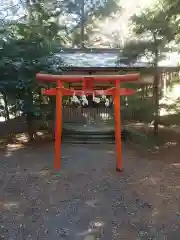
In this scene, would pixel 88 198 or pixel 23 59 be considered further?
pixel 23 59

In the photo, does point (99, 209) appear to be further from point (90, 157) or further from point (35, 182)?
point (90, 157)

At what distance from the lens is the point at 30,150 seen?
10945 millimetres

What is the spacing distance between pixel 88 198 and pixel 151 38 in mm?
5997

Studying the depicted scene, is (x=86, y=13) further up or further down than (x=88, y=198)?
further up

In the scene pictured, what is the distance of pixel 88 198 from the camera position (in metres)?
6.52

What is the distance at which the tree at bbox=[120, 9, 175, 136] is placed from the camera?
9.57 meters

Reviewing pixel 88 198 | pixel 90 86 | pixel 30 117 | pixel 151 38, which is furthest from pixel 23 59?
pixel 88 198

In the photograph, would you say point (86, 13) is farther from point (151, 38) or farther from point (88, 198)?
point (88, 198)

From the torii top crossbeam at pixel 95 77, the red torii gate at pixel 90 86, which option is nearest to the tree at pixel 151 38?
the red torii gate at pixel 90 86

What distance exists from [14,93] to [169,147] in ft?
19.5

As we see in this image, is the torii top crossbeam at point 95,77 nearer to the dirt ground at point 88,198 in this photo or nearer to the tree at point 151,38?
the tree at point 151,38

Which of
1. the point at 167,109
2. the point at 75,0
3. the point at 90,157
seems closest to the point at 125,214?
the point at 90,157

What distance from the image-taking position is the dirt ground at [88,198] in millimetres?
5102

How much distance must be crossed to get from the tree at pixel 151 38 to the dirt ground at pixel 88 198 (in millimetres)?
2927
